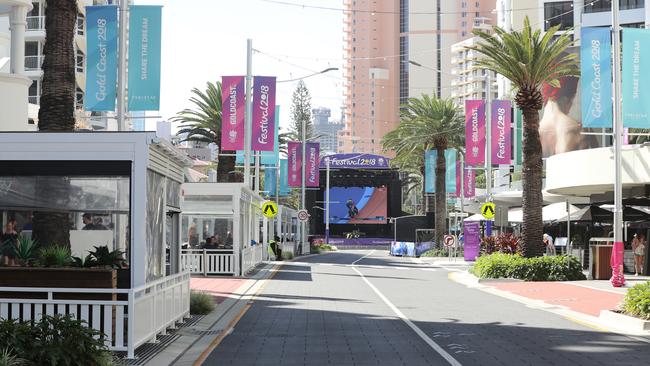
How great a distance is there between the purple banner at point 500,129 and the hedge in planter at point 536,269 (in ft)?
38.4

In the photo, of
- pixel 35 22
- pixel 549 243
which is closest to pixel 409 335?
pixel 549 243

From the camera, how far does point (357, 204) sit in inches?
4060

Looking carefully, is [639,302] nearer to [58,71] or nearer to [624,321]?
[624,321]

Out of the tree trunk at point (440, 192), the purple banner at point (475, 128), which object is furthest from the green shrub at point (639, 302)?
the tree trunk at point (440, 192)

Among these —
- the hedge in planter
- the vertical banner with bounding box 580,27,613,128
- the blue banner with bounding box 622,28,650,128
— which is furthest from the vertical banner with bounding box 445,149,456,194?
the blue banner with bounding box 622,28,650,128

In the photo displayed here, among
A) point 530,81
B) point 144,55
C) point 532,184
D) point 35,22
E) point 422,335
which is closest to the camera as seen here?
point 422,335

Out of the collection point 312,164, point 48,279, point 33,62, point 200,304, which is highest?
point 33,62

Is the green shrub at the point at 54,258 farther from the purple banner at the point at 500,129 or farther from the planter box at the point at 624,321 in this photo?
the purple banner at the point at 500,129

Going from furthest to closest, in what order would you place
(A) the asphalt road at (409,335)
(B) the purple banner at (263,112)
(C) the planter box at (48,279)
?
(B) the purple banner at (263,112) → (C) the planter box at (48,279) → (A) the asphalt road at (409,335)

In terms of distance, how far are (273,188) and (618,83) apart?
4579 cm

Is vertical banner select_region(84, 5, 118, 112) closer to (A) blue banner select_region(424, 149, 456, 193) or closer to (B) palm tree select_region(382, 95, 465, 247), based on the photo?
(A) blue banner select_region(424, 149, 456, 193)

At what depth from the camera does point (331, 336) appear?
16.5 meters

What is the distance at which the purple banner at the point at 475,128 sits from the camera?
152 ft

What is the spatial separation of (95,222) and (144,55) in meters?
10.7
